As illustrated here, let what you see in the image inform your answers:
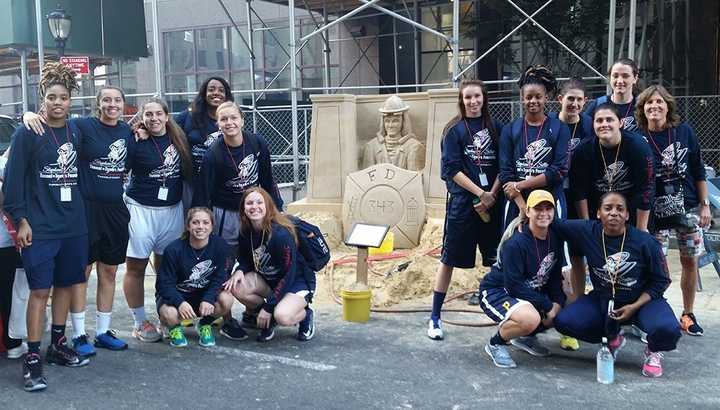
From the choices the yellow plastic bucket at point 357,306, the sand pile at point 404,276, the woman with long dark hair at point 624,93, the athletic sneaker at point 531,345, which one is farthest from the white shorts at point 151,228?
the woman with long dark hair at point 624,93

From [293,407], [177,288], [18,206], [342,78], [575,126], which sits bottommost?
[293,407]

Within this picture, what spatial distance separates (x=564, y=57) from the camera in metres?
13.1

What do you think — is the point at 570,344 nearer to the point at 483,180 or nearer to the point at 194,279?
the point at 483,180

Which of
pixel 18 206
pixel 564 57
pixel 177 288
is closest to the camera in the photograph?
pixel 18 206

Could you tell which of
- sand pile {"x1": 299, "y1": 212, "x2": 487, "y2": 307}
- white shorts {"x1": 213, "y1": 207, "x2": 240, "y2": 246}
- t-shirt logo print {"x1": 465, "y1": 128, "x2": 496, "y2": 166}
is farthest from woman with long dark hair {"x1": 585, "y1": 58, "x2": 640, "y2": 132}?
white shorts {"x1": 213, "y1": 207, "x2": 240, "y2": 246}

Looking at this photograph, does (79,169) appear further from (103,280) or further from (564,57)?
(564,57)

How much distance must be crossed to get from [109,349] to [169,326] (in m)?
0.40

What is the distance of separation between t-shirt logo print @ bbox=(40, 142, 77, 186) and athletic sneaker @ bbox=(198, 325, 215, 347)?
129cm

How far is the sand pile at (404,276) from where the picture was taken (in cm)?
610

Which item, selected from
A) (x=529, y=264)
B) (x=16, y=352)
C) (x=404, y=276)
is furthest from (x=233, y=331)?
(x=529, y=264)

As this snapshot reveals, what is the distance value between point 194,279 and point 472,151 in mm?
1994

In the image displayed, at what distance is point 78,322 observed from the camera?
4.53m

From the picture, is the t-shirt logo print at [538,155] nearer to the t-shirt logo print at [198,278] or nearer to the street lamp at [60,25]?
the t-shirt logo print at [198,278]

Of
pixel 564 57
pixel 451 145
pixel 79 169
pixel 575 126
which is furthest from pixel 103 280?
pixel 564 57
